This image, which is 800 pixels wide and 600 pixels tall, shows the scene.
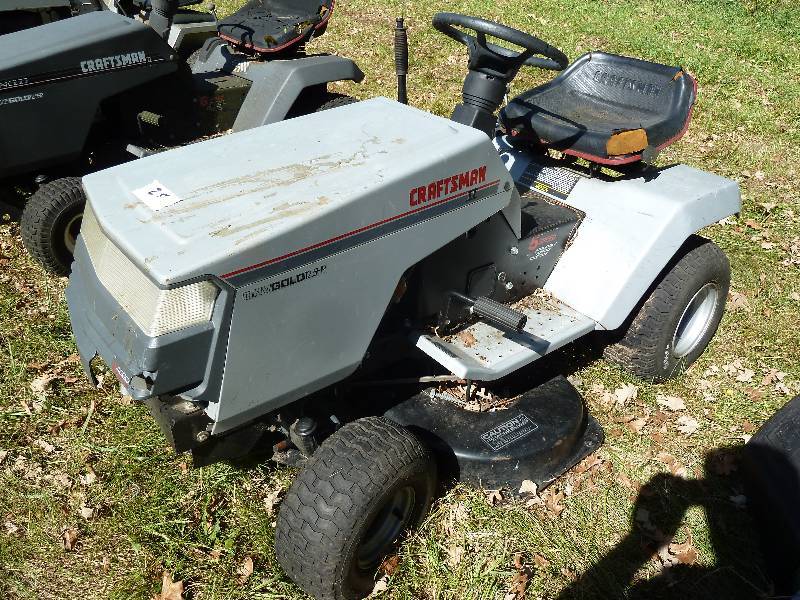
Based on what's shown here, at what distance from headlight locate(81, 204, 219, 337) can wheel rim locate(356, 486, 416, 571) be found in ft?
3.20

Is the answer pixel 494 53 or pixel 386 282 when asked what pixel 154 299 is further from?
pixel 494 53

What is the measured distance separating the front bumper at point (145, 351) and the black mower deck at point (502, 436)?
1.04 metres

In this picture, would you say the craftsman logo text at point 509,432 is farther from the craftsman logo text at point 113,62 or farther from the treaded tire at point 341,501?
the craftsman logo text at point 113,62

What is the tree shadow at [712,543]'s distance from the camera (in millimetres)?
2561

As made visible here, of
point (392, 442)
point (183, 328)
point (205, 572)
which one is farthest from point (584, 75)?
point (205, 572)

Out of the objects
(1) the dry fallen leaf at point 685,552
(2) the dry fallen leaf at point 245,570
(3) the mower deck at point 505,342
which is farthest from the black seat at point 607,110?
(2) the dry fallen leaf at point 245,570

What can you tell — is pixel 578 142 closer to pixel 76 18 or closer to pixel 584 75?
pixel 584 75

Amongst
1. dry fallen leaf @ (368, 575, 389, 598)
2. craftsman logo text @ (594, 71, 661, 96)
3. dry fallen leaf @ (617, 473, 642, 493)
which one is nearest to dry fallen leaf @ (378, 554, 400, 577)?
dry fallen leaf @ (368, 575, 389, 598)

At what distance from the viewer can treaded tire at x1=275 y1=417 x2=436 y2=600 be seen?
216 centimetres

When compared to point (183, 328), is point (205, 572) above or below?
below

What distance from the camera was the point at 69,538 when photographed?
2.62 meters

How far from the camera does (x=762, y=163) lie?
5.70 metres

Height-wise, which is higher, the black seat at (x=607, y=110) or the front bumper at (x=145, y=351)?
the black seat at (x=607, y=110)

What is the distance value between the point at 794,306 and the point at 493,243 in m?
2.33
